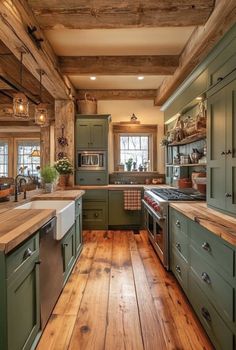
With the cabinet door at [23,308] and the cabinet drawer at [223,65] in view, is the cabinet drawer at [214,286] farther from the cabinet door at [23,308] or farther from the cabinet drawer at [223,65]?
the cabinet drawer at [223,65]

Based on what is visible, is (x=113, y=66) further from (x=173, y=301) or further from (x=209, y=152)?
(x=173, y=301)

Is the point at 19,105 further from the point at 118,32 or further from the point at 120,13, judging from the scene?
the point at 118,32

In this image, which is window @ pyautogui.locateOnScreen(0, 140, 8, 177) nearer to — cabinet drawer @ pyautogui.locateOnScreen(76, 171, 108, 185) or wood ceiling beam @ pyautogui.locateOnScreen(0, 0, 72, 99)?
cabinet drawer @ pyautogui.locateOnScreen(76, 171, 108, 185)

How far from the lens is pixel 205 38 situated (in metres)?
2.61

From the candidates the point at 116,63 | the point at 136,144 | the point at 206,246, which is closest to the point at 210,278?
the point at 206,246

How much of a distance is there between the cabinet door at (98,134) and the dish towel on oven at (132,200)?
1112mm

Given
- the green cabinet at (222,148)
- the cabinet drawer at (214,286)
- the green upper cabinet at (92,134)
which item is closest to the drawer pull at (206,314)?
the cabinet drawer at (214,286)

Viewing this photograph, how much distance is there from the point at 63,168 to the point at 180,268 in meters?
2.83

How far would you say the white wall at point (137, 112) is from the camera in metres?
5.52

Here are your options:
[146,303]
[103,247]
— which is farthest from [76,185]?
[146,303]

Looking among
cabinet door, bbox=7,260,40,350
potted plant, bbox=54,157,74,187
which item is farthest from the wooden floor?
potted plant, bbox=54,157,74,187

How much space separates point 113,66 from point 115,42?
1.56 ft

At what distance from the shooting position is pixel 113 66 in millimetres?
3715

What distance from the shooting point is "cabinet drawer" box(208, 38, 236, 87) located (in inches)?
72.9
